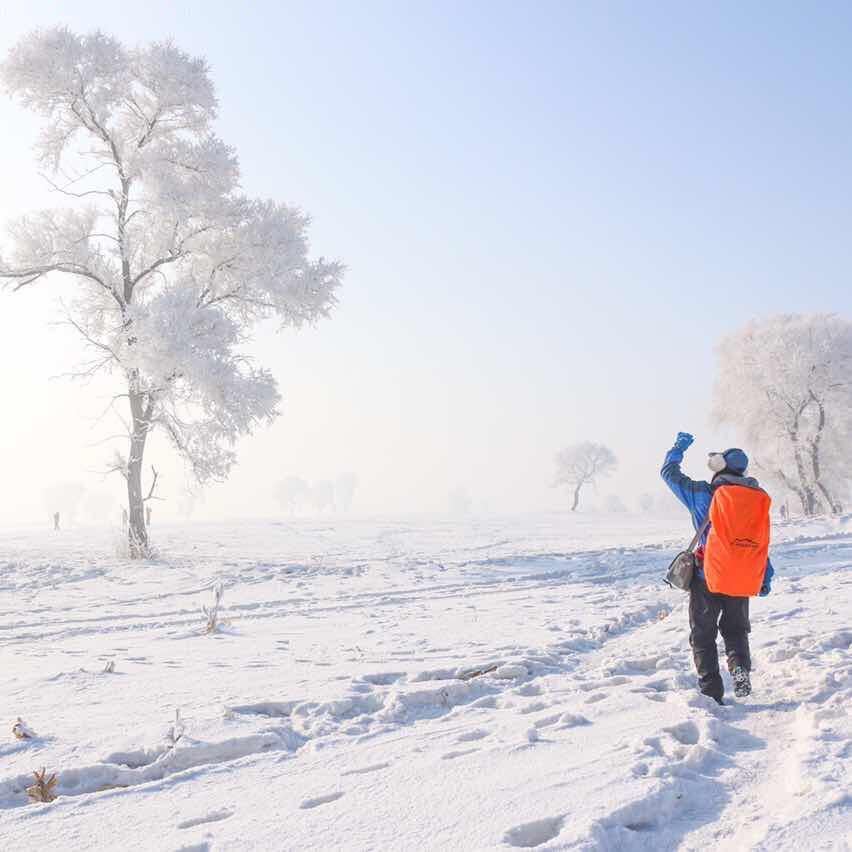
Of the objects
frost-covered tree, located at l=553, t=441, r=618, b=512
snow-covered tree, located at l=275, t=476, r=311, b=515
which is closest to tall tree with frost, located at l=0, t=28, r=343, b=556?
frost-covered tree, located at l=553, t=441, r=618, b=512

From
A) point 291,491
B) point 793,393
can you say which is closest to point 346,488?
point 291,491

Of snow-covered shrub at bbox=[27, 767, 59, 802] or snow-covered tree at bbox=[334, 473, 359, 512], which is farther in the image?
snow-covered tree at bbox=[334, 473, 359, 512]

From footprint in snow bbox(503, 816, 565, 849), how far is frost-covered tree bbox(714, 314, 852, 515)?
33.1 m

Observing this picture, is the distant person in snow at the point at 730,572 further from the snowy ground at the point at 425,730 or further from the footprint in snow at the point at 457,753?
the footprint in snow at the point at 457,753

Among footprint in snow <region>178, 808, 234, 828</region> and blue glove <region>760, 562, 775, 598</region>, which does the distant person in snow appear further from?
footprint in snow <region>178, 808, 234, 828</region>

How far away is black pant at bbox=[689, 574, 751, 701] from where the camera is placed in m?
4.43

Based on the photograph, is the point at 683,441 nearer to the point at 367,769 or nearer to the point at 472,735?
the point at 472,735

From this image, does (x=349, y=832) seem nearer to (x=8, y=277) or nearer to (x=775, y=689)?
(x=775, y=689)

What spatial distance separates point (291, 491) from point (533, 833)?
13681 centimetres

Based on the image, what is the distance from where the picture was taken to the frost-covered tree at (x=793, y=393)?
3153cm

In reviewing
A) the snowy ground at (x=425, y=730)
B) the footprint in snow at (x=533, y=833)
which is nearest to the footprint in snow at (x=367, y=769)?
Result: the snowy ground at (x=425, y=730)

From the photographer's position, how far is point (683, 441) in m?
5.41

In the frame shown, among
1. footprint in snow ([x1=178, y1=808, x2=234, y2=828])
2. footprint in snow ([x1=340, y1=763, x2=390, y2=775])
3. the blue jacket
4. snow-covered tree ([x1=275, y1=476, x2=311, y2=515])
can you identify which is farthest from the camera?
snow-covered tree ([x1=275, y1=476, x2=311, y2=515])

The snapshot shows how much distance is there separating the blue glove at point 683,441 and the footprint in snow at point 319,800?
3.70m
